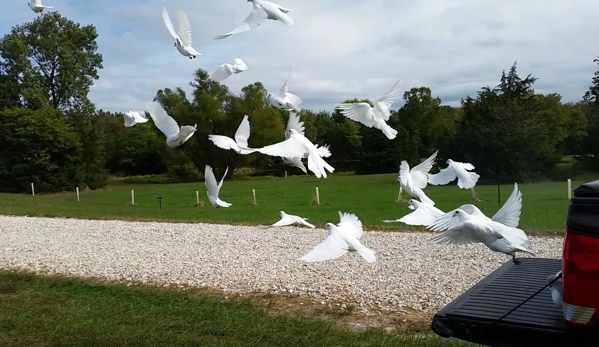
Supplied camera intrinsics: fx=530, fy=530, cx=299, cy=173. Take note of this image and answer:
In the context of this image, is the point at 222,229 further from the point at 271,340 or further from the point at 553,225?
the point at 271,340

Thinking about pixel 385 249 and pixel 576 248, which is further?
pixel 385 249

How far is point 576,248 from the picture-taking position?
1.67 metres

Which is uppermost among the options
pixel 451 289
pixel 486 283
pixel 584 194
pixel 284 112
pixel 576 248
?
pixel 284 112

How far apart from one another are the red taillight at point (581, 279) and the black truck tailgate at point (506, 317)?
192mm

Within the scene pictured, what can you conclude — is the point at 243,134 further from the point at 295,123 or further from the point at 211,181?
the point at 211,181

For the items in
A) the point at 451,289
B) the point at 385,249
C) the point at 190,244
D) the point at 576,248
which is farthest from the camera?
the point at 190,244

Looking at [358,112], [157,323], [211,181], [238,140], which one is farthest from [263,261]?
[238,140]

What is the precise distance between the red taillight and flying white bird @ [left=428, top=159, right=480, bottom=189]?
0.91 meters

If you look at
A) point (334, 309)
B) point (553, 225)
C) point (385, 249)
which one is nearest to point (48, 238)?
point (385, 249)

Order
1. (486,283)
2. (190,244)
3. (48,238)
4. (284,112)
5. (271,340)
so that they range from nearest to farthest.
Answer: (284,112), (486,283), (271,340), (190,244), (48,238)

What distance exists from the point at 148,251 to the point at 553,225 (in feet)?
29.6

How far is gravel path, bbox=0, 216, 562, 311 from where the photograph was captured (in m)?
7.49

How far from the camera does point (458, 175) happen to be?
8.72 feet

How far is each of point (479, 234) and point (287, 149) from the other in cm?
86
